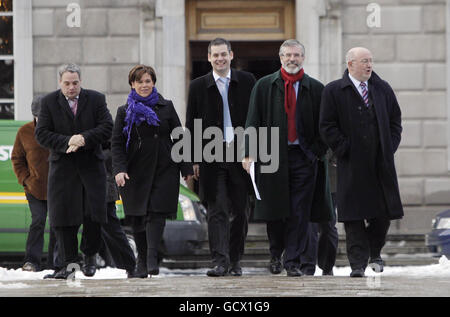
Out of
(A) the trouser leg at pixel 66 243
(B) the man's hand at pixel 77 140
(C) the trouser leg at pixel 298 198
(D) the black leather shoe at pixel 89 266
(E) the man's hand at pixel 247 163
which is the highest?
(B) the man's hand at pixel 77 140

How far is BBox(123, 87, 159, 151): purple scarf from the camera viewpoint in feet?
34.9

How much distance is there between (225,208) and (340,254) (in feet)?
19.3

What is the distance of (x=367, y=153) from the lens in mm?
10297

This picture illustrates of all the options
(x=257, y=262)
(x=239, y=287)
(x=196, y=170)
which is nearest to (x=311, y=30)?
(x=257, y=262)

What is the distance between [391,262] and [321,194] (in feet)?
19.4

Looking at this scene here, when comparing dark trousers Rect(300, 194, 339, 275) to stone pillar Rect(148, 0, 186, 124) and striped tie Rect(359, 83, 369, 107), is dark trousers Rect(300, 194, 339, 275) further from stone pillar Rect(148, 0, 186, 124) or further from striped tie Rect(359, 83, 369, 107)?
stone pillar Rect(148, 0, 186, 124)

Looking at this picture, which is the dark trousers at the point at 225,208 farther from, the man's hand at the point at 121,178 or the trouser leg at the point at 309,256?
the man's hand at the point at 121,178

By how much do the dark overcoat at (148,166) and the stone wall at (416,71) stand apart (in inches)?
313

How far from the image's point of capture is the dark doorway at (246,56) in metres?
18.8

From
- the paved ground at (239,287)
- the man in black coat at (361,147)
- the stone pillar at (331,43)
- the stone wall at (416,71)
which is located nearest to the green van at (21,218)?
the stone pillar at (331,43)

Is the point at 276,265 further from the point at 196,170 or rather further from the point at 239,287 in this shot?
the point at 239,287

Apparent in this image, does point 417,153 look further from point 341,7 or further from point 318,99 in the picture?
point 318,99

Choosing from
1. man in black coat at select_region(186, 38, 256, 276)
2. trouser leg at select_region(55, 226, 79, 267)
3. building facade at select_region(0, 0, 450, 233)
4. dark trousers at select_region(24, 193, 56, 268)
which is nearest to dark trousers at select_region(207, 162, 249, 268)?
man in black coat at select_region(186, 38, 256, 276)

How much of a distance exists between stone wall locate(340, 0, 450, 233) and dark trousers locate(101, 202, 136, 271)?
746 centimetres
